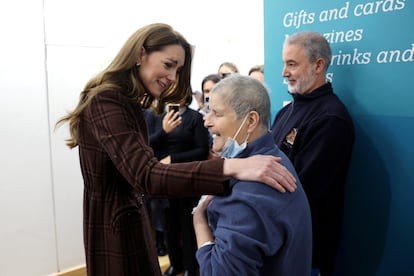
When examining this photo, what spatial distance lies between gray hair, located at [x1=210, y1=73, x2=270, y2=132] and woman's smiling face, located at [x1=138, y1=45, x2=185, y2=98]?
8.9 inches

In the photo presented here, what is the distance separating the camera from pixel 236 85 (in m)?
1.12

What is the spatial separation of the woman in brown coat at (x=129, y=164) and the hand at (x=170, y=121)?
4.48 feet

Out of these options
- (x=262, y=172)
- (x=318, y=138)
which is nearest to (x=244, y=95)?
(x=262, y=172)

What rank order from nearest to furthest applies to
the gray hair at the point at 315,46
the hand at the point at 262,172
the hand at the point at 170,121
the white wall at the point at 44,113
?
the hand at the point at 262,172 → the gray hair at the point at 315,46 → the white wall at the point at 44,113 → the hand at the point at 170,121

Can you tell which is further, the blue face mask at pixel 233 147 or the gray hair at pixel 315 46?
the gray hair at pixel 315 46

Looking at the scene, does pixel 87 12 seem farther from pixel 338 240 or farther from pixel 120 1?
pixel 338 240

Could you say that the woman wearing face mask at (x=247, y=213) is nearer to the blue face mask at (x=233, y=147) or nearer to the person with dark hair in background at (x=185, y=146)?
the blue face mask at (x=233, y=147)

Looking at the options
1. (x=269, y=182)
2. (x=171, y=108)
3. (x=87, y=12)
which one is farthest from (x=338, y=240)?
(x=87, y=12)

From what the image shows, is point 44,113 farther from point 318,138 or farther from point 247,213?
point 247,213

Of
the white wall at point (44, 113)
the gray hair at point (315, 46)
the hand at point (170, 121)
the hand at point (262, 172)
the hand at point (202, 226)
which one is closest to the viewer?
the hand at point (262, 172)

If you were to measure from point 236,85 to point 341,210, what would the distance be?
103 cm

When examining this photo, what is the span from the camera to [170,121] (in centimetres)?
277

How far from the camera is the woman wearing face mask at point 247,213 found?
0.97 m

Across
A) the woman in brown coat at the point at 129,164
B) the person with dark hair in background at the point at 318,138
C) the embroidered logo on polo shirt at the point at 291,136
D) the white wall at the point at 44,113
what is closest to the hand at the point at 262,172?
the woman in brown coat at the point at 129,164
